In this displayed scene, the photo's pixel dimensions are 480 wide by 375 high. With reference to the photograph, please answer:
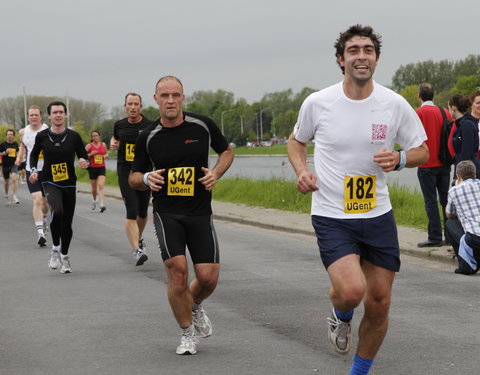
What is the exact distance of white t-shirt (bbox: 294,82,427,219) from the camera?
17.6 ft

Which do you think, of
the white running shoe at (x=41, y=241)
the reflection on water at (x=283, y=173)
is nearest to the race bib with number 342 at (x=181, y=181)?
the white running shoe at (x=41, y=241)

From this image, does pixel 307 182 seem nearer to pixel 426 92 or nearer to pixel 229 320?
pixel 229 320

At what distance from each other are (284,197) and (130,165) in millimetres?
9637

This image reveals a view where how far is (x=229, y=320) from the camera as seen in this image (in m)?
7.71

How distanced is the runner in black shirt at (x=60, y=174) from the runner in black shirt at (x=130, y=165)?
0.51 metres

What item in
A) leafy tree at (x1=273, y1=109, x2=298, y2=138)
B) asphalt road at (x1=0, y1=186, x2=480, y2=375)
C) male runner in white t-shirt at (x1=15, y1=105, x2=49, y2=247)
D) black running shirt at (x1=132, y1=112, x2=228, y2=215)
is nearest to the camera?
asphalt road at (x1=0, y1=186, x2=480, y2=375)

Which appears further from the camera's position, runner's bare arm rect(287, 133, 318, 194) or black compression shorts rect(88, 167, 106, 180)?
black compression shorts rect(88, 167, 106, 180)

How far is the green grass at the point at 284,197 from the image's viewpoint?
15555 mm

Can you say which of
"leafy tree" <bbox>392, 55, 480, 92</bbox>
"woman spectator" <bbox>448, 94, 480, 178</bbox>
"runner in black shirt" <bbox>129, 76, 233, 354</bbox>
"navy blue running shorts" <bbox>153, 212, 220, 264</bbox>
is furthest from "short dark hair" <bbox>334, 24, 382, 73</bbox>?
"leafy tree" <bbox>392, 55, 480, 92</bbox>

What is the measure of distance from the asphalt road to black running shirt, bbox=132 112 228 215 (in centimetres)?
105

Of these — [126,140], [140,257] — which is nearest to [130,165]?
[126,140]

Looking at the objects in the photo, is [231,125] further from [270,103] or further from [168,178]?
[168,178]

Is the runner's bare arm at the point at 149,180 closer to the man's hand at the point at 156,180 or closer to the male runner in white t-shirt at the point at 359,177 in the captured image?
the man's hand at the point at 156,180

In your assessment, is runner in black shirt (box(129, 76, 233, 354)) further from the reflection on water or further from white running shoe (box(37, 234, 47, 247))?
the reflection on water
